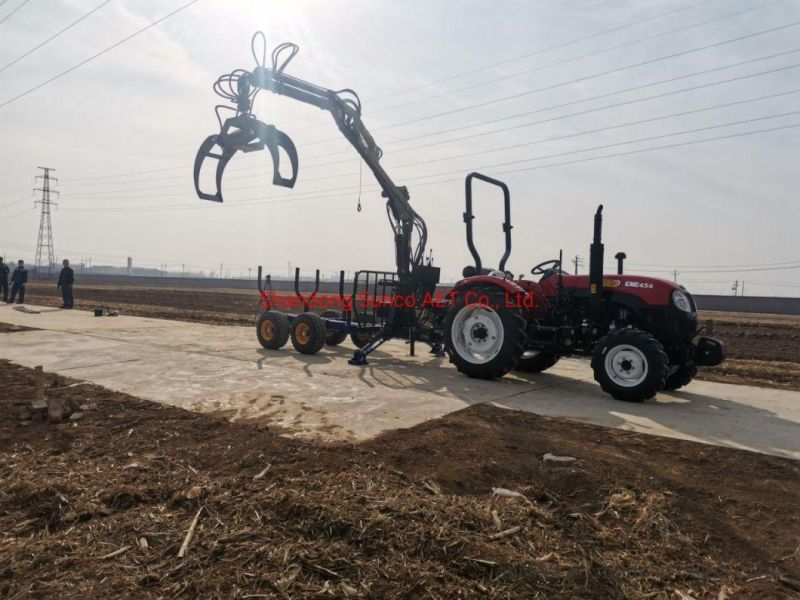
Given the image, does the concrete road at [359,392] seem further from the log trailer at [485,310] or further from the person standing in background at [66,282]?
the person standing in background at [66,282]

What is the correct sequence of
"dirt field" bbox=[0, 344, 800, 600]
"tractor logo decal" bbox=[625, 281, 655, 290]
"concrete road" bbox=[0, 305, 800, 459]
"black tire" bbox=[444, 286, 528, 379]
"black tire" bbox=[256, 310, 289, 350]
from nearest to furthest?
"dirt field" bbox=[0, 344, 800, 600] < "concrete road" bbox=[0, 305, 800, 459] < "tractor logo decal" bbox=[625, 281, 655, 290] < "black tire" bbox=[444, 286, 528, 379] < "black tire" bbox=[256, 310, 289, 350]

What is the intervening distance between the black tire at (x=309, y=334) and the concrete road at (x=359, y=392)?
0.58 ft

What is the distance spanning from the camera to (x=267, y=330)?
9.74 meters

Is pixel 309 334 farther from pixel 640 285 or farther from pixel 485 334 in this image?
pixel 640 285

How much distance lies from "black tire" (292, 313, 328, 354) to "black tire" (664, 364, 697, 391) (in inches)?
209

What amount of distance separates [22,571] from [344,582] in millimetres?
1400

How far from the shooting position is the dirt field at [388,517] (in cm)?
229

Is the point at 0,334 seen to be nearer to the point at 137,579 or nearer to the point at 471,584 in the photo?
the point at 137,579

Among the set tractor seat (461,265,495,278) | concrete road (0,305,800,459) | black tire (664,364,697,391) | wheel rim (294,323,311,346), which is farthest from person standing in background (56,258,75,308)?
black tire (664,364,697,391)

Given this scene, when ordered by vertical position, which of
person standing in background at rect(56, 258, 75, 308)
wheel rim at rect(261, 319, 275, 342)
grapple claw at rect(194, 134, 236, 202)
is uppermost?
grapple claw at rect(194, 134, 236, 202)

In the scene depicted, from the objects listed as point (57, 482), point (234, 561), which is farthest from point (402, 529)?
point (57, 482)

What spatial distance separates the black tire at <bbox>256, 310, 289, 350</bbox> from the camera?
9578 millimetres

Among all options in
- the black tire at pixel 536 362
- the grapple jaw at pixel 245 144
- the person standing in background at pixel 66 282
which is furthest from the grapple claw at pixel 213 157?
the person standing in background at pixel 66 282

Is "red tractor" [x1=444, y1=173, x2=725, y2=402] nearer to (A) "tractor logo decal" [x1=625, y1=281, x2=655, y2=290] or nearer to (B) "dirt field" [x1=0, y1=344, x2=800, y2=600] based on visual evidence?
(A) "tractor logo decal" [x1=625, y1=281, x2=655, y2=290]
